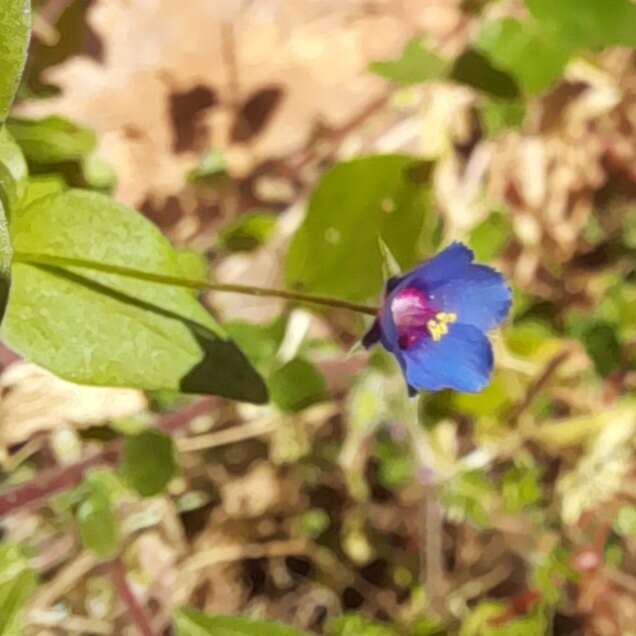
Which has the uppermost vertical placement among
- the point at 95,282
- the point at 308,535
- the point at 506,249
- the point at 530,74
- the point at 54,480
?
the point at 95,282

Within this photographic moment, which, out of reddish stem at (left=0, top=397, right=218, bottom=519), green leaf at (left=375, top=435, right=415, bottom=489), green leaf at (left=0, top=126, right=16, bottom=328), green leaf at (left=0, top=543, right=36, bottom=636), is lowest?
green leaf at (left=375, top=435, right=415, bottom=489)

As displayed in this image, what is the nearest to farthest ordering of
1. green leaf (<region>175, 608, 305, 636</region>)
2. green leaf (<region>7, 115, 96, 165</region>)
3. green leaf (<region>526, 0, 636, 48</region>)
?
green leaf (<region>175, 608, 305, 636</region>) → green leaf (<region>7, 115, 96, 165</region>) → green leaf (<region>526, 0, 636, 48</region>)

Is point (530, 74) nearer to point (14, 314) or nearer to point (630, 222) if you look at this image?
point (630, 222)

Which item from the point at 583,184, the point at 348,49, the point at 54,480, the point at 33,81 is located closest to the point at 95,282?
the point at 54,480

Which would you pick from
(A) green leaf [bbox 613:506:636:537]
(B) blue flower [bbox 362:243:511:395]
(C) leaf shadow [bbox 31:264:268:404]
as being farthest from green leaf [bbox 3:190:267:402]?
(A) green leaf [bbox 613:506:636:537]

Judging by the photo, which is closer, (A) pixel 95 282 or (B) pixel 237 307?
(A) pixel 95 282

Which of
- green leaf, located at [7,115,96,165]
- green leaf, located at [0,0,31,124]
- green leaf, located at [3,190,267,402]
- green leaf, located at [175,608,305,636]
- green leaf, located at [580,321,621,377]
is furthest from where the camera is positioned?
green leaf, located at [580,321,621,377]

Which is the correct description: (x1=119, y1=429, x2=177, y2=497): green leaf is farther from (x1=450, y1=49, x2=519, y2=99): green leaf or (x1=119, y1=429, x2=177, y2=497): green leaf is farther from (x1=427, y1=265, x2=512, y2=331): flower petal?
(x1=450, y1=49, x2=519, y2=99): green leaf
